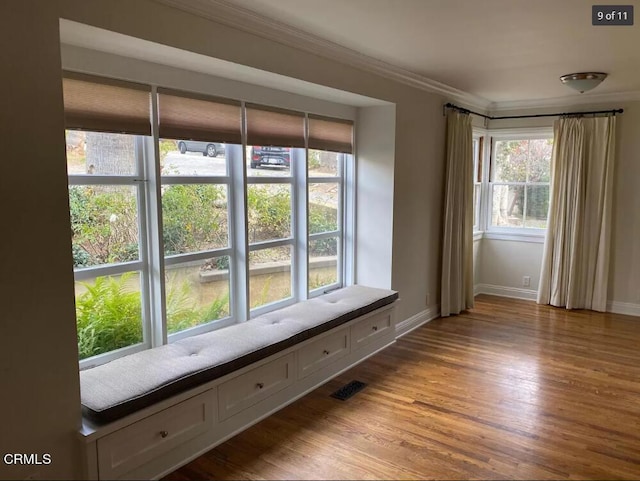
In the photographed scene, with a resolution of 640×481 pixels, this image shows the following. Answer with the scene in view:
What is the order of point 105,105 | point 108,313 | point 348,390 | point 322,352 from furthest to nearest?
point 322,352 → point 348,390 → point 108,313 → point 105,105

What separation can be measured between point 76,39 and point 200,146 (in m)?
1.05

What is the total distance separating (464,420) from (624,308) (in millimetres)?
3637

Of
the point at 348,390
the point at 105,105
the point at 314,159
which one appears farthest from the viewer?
the point at 314,159

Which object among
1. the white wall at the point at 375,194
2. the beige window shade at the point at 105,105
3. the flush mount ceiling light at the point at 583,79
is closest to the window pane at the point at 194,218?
the beige window shade at the point at 105,105

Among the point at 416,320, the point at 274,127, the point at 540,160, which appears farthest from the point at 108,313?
the point at 540,160

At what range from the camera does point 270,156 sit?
12.4 ft

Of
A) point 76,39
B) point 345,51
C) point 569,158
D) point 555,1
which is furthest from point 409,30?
point 569,158

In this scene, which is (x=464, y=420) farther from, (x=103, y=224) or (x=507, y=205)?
(x=507, y=205)

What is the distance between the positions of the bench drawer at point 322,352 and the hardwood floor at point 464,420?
176mm

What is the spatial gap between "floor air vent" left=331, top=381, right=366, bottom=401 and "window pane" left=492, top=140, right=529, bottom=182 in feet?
12.7

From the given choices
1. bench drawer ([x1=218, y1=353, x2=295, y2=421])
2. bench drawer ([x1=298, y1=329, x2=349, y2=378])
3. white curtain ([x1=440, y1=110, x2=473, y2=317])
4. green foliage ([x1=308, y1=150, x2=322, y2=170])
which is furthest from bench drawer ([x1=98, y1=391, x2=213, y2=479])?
white curtain ([x1=440, y1=110, x2=473, y2=317])

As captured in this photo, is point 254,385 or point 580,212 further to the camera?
point 580,212

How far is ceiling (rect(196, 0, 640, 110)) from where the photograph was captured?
261 centimetres

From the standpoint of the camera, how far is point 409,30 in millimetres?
3037
